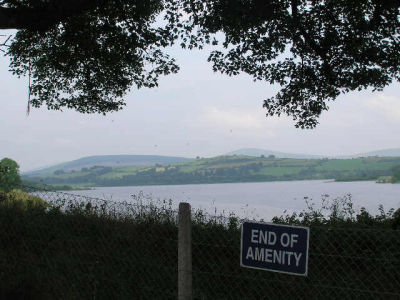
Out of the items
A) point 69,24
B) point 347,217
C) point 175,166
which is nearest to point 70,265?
point 347,217

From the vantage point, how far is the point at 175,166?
4296 inches

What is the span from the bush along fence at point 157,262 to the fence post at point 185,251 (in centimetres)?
82

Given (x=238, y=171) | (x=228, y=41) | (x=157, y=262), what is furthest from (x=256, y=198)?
(x=238, y=171)

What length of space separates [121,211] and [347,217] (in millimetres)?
4997

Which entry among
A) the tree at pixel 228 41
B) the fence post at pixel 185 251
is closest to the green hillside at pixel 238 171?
the tree at pixel 228 41

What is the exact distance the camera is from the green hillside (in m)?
94.9

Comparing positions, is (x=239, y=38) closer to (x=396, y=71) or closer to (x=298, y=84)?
(x=298, y=84)

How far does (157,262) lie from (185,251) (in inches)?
96.6

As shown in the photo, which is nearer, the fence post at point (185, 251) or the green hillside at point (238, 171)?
the fence post at point (185, 251)

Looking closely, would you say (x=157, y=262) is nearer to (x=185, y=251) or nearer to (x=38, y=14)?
(x=185, y=251)

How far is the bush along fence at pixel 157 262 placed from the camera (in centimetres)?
666

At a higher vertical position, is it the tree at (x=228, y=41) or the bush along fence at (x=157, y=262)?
the tree at (x=228, y=41)

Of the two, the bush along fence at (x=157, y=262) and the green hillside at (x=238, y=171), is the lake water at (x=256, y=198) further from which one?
the green hillside at (x=238, y=171)

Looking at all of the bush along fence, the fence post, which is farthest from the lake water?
the fence post
